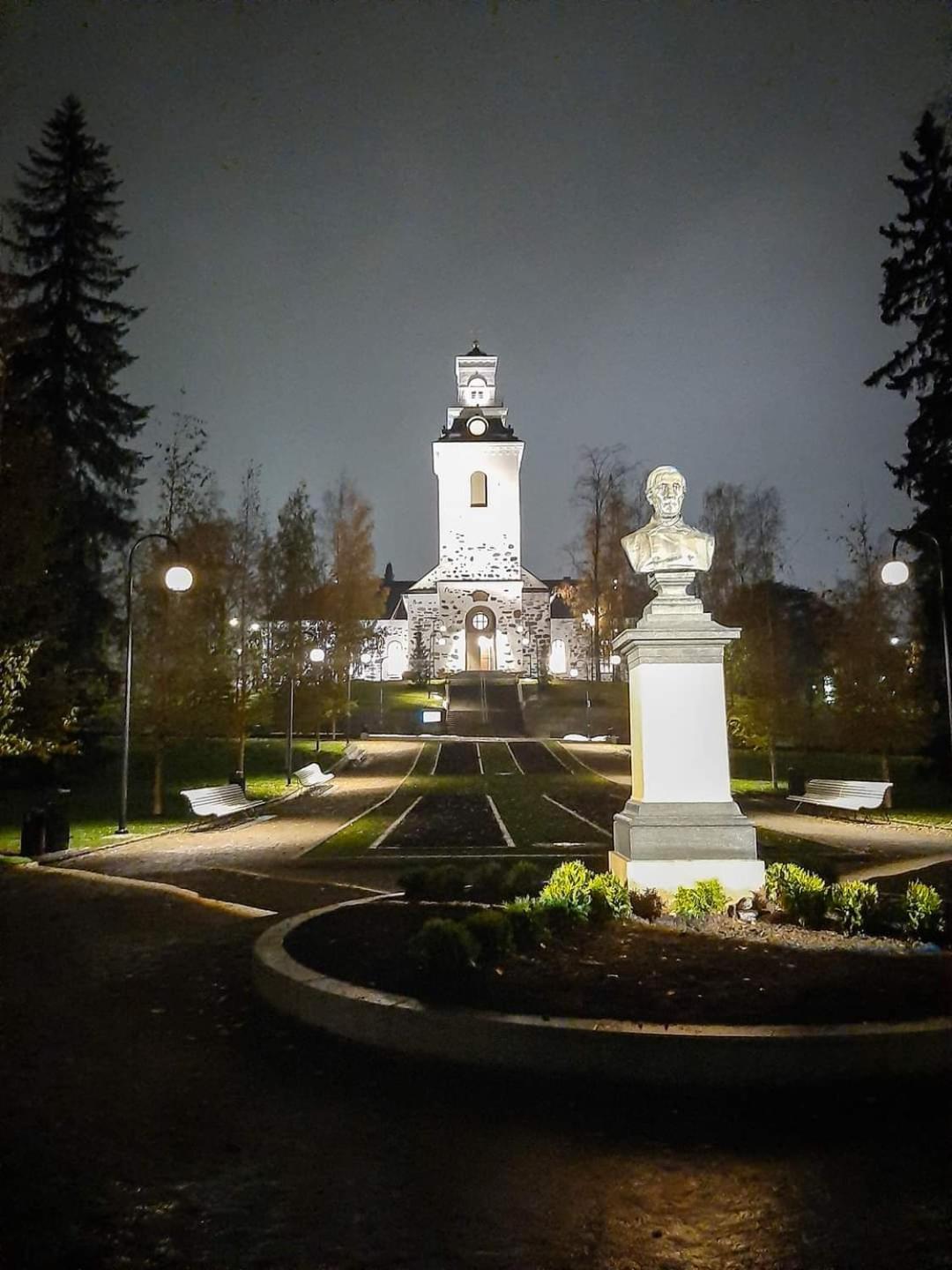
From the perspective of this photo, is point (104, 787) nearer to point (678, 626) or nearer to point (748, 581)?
point (678, 626)

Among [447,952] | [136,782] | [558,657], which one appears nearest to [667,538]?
[447,952]

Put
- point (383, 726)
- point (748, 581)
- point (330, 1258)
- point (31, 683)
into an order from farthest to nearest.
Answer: point (383, 726) → point (748, 581) → point (31, 683) → point (330, 1258)

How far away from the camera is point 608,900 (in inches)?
311

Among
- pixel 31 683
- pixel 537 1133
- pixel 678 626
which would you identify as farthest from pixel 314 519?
pixel 537 1133

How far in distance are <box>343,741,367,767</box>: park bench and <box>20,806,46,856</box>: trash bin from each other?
21885mm

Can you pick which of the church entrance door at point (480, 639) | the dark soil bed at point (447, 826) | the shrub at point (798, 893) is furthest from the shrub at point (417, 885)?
the church entrance door at point (480, 639)

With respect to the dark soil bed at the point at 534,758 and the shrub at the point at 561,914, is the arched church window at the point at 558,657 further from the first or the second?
the shrub at the point at 561,914

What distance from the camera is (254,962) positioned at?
7.19 metres

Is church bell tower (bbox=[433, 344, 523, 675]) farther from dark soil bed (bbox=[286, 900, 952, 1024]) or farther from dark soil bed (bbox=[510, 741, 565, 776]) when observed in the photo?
dark soil bed (bbox=[286, 900, 952, 1024])

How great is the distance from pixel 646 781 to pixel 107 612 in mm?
22473

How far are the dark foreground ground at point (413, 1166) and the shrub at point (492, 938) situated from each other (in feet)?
4.23

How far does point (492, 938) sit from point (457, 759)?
101ft

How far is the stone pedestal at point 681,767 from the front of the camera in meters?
8.38

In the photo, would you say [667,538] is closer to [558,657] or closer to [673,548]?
[673,548]
